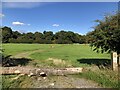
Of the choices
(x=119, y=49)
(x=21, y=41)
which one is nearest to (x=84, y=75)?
(x=119, y=49)

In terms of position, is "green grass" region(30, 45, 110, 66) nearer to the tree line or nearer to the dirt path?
the dirt path

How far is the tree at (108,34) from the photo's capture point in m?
15.6

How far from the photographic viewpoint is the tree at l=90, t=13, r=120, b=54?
15602mm

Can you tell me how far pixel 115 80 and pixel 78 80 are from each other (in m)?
2.65

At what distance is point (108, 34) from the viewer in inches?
631

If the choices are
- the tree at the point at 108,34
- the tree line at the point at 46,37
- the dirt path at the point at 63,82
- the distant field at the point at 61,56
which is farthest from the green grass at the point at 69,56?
the tree line at the point at 46,37

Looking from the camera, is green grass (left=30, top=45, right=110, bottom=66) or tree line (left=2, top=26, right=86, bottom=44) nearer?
green grass (left=30, top=45, right=110, bottom=66)

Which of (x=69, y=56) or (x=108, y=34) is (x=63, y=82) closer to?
(x=108, y=34)

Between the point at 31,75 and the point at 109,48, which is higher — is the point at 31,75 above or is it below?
below

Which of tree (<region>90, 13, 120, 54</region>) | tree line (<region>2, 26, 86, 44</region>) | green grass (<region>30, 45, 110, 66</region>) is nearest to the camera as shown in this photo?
tree (<region>90, 13, 120, 54</region>)

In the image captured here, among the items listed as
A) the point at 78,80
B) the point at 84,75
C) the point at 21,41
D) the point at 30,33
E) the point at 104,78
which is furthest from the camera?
the point at 30,33

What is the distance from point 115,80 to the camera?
10641 millimetres

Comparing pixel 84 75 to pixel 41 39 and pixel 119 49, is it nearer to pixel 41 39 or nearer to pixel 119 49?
pixel 119 49

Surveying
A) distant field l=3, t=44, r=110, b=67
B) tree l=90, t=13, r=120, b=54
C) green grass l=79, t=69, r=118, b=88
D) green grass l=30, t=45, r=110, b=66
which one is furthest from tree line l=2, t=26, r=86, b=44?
green grass l=79, t=69, r=118, b=88
